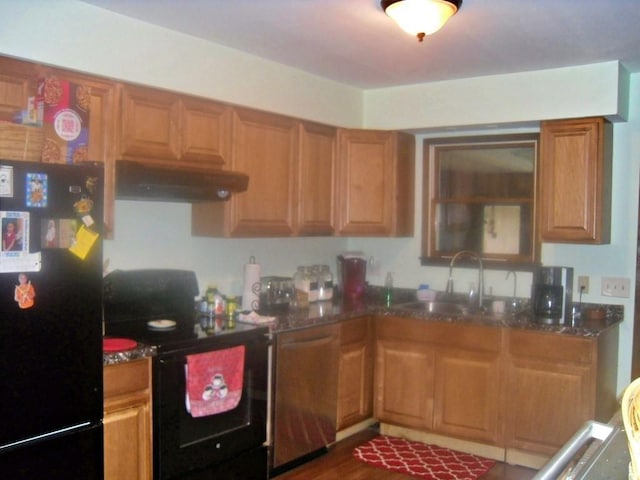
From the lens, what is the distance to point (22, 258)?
2.19 meters

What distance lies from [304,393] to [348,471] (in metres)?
0.51

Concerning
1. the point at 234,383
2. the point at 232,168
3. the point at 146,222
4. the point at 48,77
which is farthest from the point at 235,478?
the point at 48,77

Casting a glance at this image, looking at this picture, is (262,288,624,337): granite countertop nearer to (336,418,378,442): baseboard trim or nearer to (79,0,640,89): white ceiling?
(336,418,378,442): baseboard trim

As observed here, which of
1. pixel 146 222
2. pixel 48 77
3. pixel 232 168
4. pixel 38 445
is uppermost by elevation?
pixel 48 77

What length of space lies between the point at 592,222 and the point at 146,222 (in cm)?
250

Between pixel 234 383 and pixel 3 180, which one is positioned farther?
pixel 234 383

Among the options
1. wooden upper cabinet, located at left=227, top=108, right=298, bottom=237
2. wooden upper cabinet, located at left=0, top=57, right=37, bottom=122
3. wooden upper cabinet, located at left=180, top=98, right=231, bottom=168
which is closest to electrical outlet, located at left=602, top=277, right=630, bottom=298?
wooden upper cabinet, located at left=227, top=108, right=298, bottom=237

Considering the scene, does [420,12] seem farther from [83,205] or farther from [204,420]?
[204,420]

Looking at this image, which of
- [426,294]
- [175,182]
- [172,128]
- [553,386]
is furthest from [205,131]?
[553,386]

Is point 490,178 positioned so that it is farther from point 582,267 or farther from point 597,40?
point 597,40

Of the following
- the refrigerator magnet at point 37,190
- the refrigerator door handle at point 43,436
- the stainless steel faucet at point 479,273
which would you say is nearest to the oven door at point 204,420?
the refrigerator door handle at point 43,436

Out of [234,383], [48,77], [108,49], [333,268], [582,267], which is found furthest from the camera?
[333,268]

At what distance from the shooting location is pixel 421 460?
3748mm

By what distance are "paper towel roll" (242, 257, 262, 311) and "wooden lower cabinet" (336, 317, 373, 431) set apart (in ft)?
1.80
